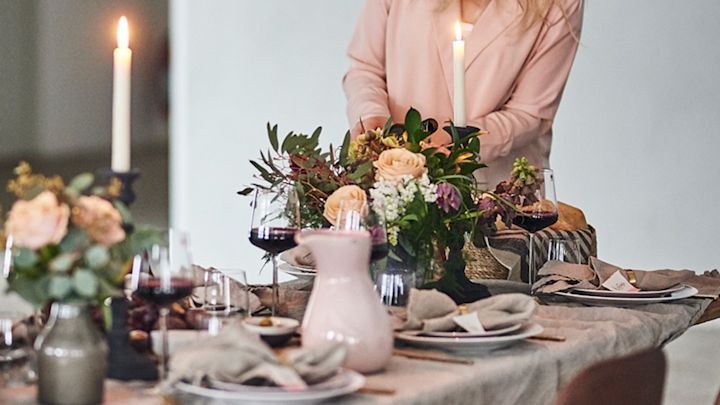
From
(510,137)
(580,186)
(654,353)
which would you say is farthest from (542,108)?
(580,186)

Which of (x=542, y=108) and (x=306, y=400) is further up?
(x=542, y=108)

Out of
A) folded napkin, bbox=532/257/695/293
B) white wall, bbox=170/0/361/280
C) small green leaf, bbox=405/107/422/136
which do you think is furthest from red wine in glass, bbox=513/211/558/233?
white wall, bbox=170/0/361/280

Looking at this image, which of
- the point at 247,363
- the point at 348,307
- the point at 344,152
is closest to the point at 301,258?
the point at 344,152

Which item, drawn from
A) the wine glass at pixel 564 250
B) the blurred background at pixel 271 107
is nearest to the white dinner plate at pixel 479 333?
the wine glass at pixel 564 250

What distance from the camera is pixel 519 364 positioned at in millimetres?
1398

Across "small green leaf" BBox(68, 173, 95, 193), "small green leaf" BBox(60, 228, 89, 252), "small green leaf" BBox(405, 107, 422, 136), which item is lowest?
"small green leaf" BBox(60, 228, 89, 252)

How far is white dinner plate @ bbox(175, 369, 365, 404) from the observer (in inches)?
42.4

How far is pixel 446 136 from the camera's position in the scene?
8.93 feet

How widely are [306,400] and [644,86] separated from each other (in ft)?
14.8

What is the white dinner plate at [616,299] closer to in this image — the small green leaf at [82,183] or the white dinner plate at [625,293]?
the white dinner plate at [625,293]

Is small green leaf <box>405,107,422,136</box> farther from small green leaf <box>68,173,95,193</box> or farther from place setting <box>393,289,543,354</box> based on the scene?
small green leaf <box>68,173,95,193</box>

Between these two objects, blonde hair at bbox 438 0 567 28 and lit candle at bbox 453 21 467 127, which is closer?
lit candle at bbox 453 21 467 127

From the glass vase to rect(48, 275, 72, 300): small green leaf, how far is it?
0.07ft

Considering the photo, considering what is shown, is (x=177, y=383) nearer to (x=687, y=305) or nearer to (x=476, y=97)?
(x=687, y=305)
